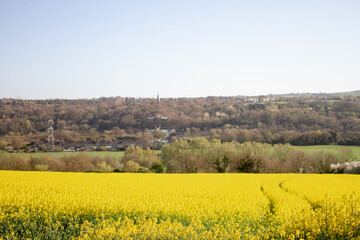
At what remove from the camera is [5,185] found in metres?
16.8

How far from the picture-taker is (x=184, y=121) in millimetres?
83500

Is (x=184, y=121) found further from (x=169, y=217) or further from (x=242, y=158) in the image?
(x=169, y=217)

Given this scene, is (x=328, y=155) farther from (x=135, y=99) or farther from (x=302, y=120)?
(x=135, y=99)

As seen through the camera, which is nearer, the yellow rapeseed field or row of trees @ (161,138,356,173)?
the yellow rapeseed field

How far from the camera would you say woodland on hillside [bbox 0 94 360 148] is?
222 ft

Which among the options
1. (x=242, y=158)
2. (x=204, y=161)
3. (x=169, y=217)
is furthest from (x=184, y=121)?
(x=169, y=217)

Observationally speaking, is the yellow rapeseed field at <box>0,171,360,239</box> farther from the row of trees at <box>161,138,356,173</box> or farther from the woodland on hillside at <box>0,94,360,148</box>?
the woodland on hillside at <box>0,94,360,148</box>

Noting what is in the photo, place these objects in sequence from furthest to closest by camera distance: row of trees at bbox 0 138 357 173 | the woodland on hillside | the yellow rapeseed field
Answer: the woodland on hillside < row of trees at bbox 0 138 357 173 < the yellow rapeseed field

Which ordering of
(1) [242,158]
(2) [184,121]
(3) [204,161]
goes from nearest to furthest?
1. (1) [242,158]
2. (3) [204,161]
3. (2) [184,121]

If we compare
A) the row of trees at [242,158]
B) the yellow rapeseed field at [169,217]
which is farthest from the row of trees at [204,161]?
the yellow rapeseed field at [169,217]

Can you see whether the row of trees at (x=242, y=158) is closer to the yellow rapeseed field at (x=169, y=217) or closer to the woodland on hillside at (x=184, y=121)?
the woodland on hillside at (x=184, y=121)

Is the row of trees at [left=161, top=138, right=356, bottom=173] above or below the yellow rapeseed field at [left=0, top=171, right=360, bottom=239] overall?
below

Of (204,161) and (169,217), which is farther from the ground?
(169,217)

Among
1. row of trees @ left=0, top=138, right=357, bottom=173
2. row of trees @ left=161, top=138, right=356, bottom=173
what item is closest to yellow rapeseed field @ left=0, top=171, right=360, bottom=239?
row of trees @ left=0, top=138, right=357, bottom=173
